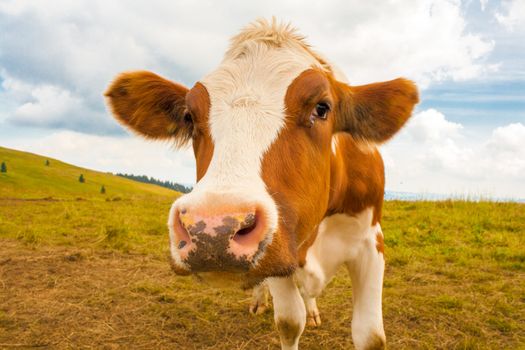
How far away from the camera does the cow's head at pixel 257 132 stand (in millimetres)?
1641

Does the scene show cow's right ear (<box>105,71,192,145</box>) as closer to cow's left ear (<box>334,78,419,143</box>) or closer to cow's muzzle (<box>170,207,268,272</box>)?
cow's left ear (<box>334,78,419,143</box>)

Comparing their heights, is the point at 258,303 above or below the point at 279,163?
below

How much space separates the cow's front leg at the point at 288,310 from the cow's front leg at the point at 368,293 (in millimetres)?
443

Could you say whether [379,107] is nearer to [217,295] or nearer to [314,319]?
[314,319]

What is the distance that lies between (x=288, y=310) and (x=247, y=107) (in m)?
2.00

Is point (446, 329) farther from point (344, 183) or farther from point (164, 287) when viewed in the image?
point (164, 287)

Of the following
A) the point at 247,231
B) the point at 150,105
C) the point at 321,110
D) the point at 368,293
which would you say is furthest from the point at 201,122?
the point at 368,293

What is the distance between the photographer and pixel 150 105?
3.07 meters

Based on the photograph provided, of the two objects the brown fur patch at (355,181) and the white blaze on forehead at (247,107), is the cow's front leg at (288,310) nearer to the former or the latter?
the brown fur patch at (355,181)

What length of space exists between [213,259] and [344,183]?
1761 mm

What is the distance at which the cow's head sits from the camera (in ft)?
5.38

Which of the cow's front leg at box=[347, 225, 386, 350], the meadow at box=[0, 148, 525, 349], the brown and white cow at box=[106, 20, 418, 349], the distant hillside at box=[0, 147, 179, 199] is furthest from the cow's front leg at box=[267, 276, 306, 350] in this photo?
the distant hillside at box=[0, 147, 179, 199]

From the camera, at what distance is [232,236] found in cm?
160

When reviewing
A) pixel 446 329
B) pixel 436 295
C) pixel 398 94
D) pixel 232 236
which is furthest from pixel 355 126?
pixel 436 295
